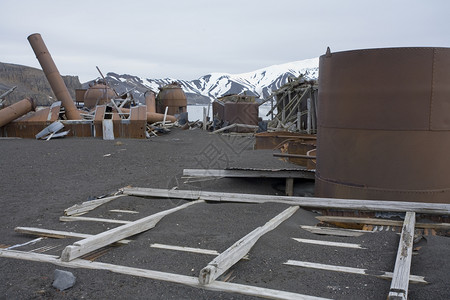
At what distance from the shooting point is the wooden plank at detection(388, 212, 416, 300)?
2885 mm

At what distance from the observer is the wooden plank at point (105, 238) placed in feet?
12.7

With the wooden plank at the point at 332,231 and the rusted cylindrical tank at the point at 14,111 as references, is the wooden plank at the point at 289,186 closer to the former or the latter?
the wooden plank at the point at 332,231

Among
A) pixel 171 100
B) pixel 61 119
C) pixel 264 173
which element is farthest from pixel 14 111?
pixel 264 173

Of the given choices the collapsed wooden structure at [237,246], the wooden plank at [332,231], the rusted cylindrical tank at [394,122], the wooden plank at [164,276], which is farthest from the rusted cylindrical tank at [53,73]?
the wooden plank at [332,231]

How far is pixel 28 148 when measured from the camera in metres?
16.6

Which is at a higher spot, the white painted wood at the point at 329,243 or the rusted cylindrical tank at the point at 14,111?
the rusted cylindrical tank at the point at 14,111

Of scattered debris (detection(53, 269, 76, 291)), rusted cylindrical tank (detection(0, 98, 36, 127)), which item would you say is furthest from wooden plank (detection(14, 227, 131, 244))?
rusted cylindrical tank (detection(0, 98, 36, 127))

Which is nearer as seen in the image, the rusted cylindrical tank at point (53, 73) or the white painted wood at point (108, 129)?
the white painted wood at point (108, 129)

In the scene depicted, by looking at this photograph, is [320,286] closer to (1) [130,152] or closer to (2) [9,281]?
(2) [9,281]

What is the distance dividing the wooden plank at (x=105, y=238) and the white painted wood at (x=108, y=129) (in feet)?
55.7

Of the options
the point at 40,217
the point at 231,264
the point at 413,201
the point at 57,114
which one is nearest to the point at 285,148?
the point at 413,201

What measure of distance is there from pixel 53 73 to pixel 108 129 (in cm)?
596

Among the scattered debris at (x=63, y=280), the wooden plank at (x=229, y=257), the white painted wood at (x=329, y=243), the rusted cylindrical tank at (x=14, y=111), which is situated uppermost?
the rusted cylindrical tank at (x=14, y=111)

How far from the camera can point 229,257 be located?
3555mm
